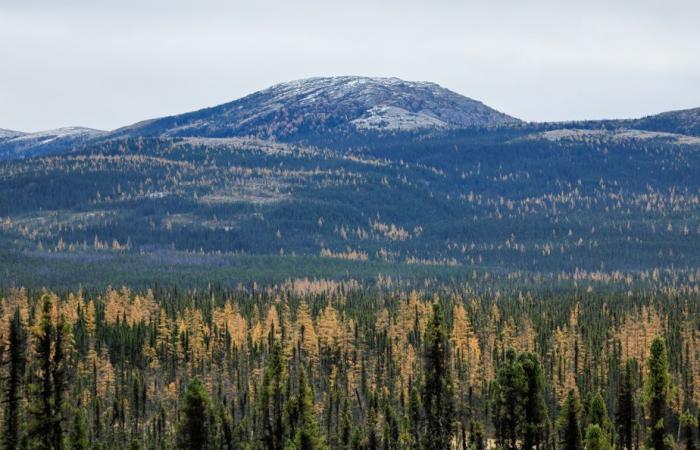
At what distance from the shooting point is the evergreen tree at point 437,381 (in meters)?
71.3

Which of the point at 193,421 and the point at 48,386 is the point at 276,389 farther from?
the point at 48,386

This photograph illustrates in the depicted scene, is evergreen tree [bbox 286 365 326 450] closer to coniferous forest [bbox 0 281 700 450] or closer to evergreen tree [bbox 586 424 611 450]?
coniferous forest [bbox 0 281 700 450]

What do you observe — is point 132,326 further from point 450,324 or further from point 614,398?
point 614,398

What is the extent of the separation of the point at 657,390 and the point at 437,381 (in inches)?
695

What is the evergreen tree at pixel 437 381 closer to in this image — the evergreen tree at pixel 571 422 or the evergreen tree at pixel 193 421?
the evergreen tree at pixel 571 422

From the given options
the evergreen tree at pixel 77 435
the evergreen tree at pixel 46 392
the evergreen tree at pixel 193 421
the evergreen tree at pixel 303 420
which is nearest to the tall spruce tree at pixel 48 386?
the evergreen tree at pixel 46 392

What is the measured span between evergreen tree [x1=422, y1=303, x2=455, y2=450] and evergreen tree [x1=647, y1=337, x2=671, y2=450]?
14947 mm

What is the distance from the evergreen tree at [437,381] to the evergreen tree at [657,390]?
14.9 meters

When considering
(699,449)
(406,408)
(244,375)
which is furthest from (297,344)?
(699,449)

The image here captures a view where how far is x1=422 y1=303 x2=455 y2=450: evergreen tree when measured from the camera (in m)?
71.3

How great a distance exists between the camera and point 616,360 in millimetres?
167875

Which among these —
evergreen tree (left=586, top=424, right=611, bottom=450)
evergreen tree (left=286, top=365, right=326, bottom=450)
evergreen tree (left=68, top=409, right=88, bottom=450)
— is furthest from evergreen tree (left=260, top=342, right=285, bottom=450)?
evergreen tree (left=586, top=424, right=611, bottom=450)

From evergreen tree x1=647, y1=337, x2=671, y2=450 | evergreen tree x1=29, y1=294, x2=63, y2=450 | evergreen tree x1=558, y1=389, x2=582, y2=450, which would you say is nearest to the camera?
evergreen tree x1=29, y1=294, x2=63, y2=450

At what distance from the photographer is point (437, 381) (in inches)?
2840
